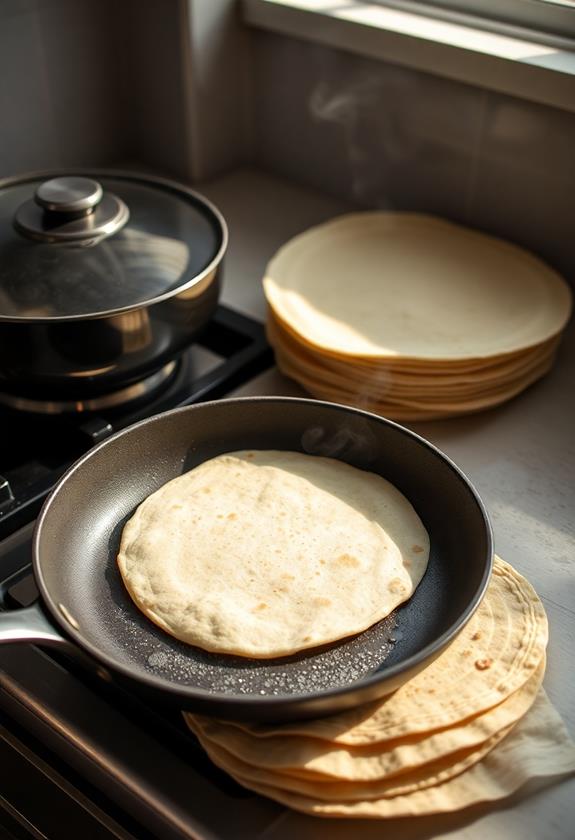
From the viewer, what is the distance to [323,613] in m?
0.70

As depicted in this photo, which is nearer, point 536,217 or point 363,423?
point 363,423

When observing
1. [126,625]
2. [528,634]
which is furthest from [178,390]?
[528,634]

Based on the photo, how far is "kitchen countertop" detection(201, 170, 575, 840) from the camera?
60 centimetres

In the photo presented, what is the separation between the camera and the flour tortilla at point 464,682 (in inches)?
24.3

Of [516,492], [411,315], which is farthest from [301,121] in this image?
[516,492]

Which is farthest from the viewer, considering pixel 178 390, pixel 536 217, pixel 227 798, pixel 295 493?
pixel 536 217

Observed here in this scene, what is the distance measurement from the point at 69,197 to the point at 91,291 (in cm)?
11

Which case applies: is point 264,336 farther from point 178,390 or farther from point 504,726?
point 504,726

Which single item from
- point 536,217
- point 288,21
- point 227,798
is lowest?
point 227,798

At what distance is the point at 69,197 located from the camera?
0.88 m

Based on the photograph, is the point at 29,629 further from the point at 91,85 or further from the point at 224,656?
the point at 91,85

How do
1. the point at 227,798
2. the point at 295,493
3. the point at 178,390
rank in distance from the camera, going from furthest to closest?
the point at 178,390
the point at 295,493
the point at 227,798

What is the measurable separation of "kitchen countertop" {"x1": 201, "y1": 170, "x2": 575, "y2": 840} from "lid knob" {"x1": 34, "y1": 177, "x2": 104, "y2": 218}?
27 centimetres

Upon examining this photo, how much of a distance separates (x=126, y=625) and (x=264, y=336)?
45 cm
